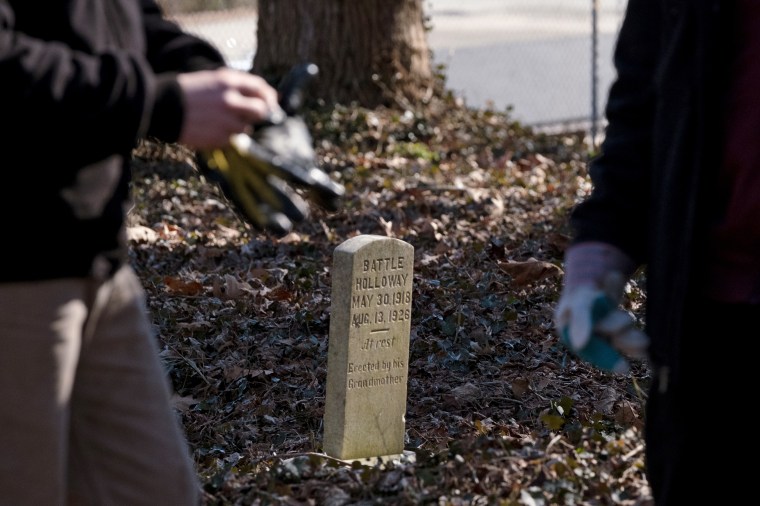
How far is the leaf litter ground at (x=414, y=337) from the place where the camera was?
12.4 feet

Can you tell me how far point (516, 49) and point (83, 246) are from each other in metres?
15.3

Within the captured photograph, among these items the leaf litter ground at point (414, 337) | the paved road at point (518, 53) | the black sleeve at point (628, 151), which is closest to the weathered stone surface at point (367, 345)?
the leaf litter ground at point (414, 337)

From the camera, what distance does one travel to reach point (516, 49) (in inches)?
671

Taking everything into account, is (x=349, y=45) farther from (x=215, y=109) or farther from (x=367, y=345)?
(x=215, y=109)

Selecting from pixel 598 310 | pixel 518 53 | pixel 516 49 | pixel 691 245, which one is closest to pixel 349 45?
pixel 518 53

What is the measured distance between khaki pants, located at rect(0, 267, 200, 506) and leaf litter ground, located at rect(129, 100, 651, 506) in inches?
55.3

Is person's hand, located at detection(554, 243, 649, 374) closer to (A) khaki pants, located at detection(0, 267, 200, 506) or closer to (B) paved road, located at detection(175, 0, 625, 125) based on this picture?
(A) khaki pants, located at detection(0, 267, 200, 506)

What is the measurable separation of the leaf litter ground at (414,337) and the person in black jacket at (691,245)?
1431mm

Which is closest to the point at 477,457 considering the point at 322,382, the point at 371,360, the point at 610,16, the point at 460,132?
the point at 371,360

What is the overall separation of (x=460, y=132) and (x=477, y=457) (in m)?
6.70

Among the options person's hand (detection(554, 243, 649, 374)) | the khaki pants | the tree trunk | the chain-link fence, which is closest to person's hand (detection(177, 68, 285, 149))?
the khaki pants

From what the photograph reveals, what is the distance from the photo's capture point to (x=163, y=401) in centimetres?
240

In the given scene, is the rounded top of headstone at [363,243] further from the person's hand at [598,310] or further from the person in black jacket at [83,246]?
the person's hand at [598,310]

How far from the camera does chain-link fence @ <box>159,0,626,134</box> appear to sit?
1361cm
